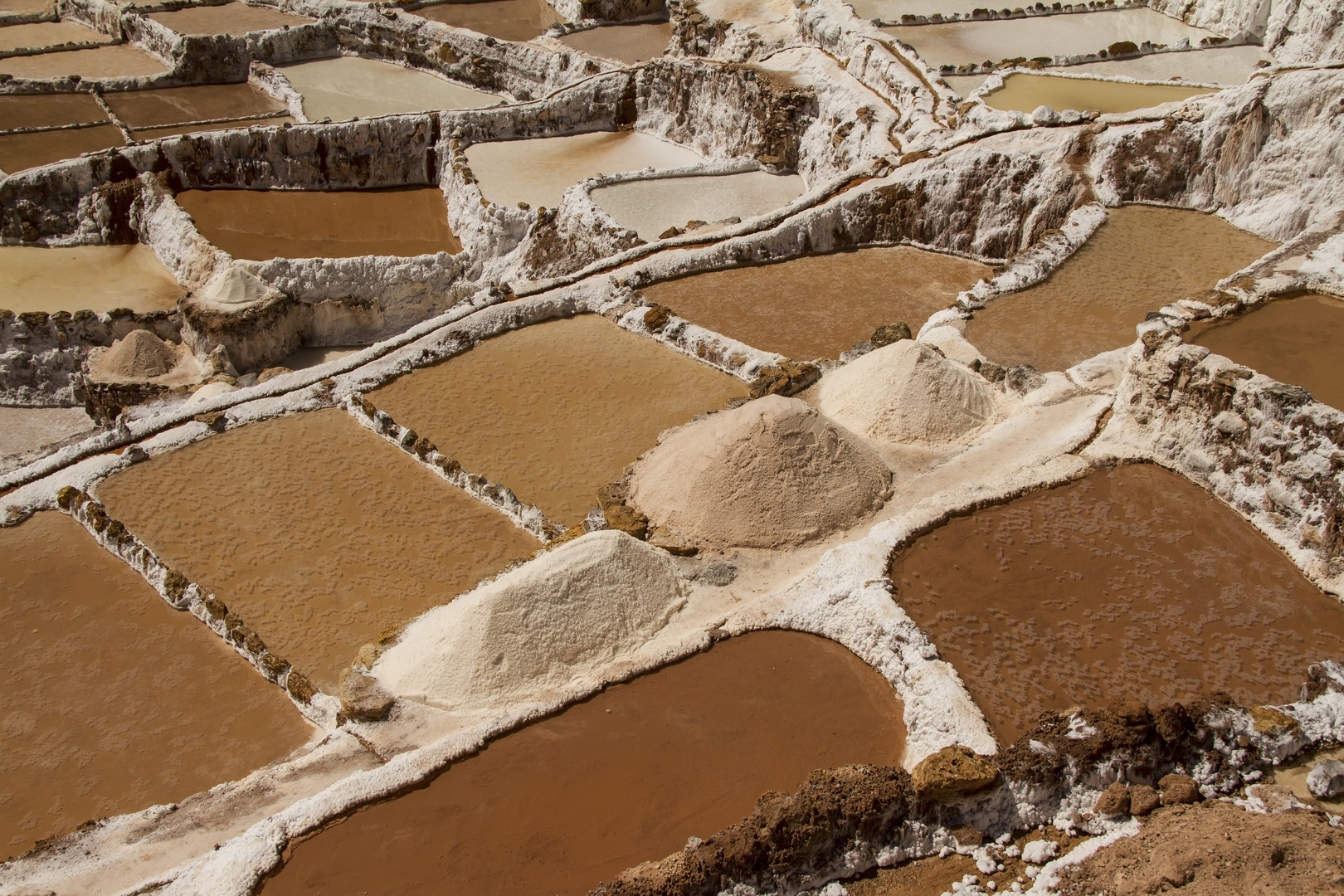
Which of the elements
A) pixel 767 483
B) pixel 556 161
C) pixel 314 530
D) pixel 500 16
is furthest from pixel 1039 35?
pixel 314 530

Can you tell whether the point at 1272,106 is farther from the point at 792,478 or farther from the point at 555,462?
the point at 555,462

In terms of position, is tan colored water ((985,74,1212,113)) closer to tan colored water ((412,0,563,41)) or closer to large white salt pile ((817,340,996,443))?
large white salt pile ((817,340,996,443))

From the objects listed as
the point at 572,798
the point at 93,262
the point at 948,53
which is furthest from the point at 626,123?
the point at 572,798

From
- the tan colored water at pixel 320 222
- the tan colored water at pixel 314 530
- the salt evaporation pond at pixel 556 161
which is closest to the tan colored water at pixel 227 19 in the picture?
the tan colored water at pixel 320 222

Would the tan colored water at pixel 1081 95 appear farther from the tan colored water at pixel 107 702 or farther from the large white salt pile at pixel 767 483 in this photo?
the tan colored water at pixel 107 702

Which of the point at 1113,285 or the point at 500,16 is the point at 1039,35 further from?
the point at 500,16
